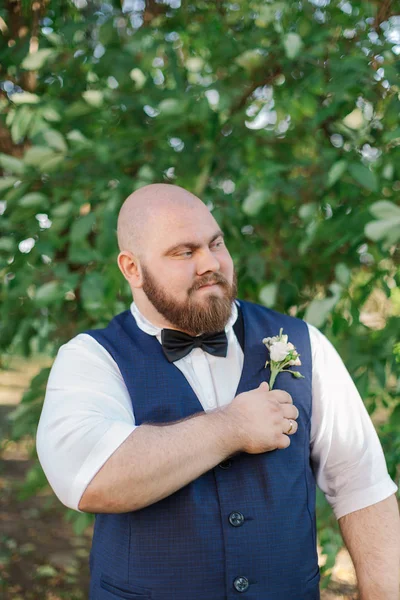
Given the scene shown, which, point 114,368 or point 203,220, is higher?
point 203,220

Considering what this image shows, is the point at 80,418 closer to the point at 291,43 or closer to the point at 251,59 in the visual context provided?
the point at 291,43

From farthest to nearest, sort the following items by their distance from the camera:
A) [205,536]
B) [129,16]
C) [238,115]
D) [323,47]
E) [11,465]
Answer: [11,465], [129,16], [238,115], [323,47], [205,536]

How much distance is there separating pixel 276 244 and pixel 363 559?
1.33 m

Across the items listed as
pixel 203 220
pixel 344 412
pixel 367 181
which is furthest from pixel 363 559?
pixel 367 181

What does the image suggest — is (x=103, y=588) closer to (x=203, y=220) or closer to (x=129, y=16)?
(x=203, y=220)

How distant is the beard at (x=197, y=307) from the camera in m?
1.58

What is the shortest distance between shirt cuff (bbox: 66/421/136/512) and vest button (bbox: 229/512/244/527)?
0.30 meters

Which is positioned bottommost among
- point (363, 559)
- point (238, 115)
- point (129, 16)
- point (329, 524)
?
point (329, 524)

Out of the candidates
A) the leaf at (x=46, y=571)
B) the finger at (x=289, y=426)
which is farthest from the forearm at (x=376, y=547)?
the leaf at (x=46, y=571)

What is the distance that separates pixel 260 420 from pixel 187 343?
12.5 inches

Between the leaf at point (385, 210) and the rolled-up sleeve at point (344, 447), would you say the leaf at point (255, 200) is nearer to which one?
the leaf at point (385, 210)

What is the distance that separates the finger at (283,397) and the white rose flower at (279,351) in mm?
81

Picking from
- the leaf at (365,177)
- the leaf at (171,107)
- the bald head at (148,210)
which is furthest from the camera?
the leaf at (171,107)

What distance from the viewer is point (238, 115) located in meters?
2.42
